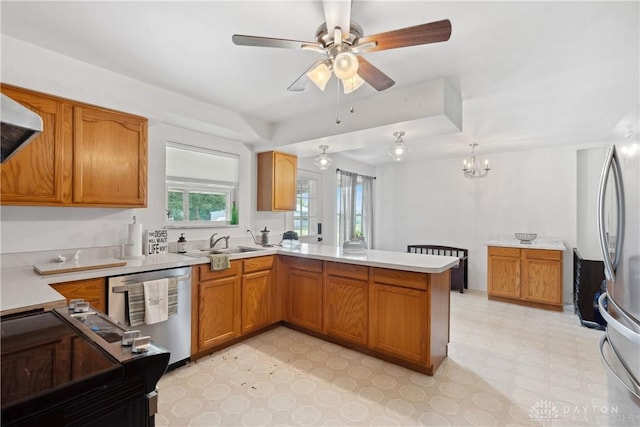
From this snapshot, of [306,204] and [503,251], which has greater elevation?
[306,204]

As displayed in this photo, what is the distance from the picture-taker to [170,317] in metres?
2.50

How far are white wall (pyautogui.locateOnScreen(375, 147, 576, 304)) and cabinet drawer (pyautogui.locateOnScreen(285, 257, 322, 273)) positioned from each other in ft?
11.9

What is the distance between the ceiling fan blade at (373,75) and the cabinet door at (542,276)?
3.92 m

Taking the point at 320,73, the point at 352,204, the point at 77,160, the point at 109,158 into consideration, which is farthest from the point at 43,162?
the point at 352,204

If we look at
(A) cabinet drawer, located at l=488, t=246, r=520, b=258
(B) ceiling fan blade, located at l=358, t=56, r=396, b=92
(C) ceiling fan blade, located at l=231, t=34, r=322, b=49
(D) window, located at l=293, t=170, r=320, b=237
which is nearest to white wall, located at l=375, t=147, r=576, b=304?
(A) cabinet drawer, located at l=488, t=246, r=520, b=258

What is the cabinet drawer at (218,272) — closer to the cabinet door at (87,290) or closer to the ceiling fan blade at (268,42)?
the cabinet door at (87,290)

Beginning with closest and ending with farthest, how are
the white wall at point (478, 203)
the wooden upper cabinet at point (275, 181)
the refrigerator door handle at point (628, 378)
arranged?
1. the refrigerator door handle at point (628, 378)
2. the wooden upper cabinet at point (275, 181)
3. the white wall at point (478, 203)

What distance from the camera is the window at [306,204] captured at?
4777 mm

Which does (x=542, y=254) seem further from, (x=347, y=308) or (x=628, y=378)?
(x=628, y=378)

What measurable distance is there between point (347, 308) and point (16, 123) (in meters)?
2.69

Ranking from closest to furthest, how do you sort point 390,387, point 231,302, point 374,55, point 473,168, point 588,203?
point 374,55, point 390,387, point 231,302, point 588,203, point 473,168

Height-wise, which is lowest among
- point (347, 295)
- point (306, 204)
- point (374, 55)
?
point (347, 295)

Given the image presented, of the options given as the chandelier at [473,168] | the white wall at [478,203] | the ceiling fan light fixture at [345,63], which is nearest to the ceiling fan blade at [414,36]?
the ceiling fan light fixture at [345,63]

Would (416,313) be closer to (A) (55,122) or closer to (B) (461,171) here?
(A) (55,122)
